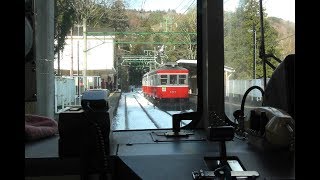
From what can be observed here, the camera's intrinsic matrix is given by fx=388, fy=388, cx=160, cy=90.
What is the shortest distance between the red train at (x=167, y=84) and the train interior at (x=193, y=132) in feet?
0.21

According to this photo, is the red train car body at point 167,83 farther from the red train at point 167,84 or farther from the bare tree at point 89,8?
the bare tree at point 89,8

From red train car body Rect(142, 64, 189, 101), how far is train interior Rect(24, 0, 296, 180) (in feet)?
0.21

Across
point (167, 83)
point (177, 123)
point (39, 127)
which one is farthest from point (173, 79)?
point (39, 127)

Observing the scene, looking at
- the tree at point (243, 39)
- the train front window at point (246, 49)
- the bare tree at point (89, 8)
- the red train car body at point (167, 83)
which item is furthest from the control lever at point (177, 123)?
the bare tree at point (89, 8)

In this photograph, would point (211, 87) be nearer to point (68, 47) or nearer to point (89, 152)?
point (68, 47)

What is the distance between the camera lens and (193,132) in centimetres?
214

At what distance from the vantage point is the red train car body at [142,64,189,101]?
2.06 metres

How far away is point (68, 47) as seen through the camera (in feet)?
6.22

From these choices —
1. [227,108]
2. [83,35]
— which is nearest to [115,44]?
[83,35]

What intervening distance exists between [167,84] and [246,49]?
1.53 feet

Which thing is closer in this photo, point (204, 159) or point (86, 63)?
point (204, 159)

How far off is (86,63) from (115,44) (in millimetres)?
206

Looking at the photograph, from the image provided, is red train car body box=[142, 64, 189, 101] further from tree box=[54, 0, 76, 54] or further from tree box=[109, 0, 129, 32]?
tree box=[54, 0, 76, 54]

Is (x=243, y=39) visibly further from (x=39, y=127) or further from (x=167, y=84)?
(x=39, y=127)
